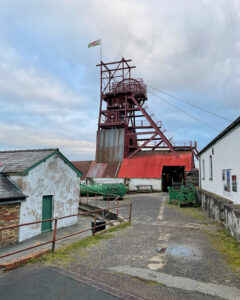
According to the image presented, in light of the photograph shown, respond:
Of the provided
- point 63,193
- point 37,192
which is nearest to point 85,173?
point 63,193

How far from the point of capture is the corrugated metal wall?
99.0 ft

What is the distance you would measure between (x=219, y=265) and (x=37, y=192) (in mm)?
9361

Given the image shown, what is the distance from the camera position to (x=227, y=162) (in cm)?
989

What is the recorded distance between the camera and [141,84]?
109 ft

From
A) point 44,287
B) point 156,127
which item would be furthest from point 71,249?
point 156,127

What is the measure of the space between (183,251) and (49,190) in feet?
28.0

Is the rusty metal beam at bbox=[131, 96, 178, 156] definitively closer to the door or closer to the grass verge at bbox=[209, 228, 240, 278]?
the door

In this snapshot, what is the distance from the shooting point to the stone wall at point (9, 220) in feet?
32.3

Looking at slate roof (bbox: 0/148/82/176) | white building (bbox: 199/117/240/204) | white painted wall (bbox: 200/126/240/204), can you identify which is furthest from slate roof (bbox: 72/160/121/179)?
white building (bbox: 199/117/240/204)

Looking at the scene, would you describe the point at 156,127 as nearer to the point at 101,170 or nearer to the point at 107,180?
the point at 101,170

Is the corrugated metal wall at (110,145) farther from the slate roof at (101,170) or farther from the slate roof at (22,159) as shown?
the slate roof at (22,159)

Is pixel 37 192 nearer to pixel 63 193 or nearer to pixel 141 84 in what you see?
pixel 63 193

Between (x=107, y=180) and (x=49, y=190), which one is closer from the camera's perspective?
(x=49, y=190)

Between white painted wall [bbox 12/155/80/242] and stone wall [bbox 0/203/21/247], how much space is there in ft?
0.95
